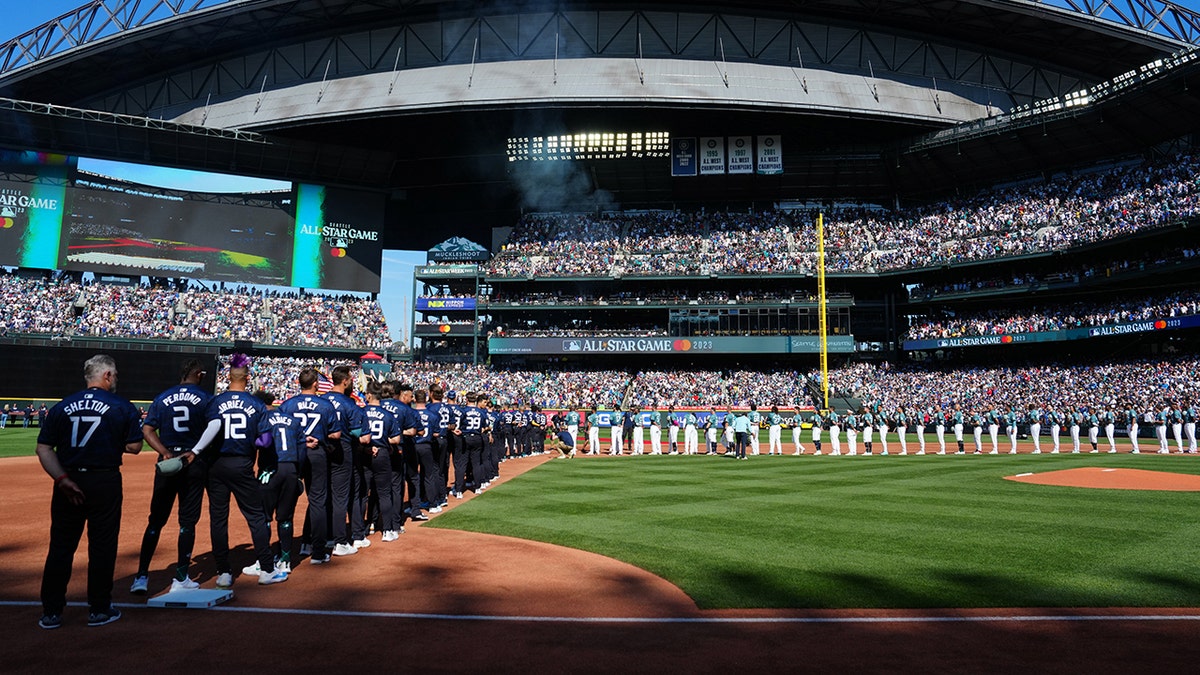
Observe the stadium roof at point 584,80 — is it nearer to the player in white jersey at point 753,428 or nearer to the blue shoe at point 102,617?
the player in white jersey at point 753,428

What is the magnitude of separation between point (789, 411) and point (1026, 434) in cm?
1242

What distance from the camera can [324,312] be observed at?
53125 millimetres

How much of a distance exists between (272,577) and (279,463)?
1.08 m

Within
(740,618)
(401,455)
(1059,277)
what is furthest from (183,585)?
(1059,277)

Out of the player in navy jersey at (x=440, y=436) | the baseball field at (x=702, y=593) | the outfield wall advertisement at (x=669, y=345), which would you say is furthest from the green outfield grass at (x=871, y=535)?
the outfield wall advertisement at (x=669, y=345)

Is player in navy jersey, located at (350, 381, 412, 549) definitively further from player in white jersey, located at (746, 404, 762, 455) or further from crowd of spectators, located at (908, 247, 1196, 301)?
crowd of spectators, located at (908, 247, 1196, 301)

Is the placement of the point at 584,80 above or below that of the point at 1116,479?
above

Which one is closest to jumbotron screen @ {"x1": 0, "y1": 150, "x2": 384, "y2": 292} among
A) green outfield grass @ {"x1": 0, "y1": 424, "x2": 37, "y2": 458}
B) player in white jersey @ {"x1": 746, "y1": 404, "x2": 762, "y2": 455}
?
green outfield grass @ {"x1": 0, "y1": 424, "x2": 37, "y2": 458}

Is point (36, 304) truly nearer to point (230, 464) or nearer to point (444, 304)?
point (444, 304)

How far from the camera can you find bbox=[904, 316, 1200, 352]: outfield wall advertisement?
119 ft

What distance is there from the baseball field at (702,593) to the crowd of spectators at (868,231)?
128 ft

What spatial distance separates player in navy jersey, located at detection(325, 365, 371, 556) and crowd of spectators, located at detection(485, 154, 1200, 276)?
45.8 meters

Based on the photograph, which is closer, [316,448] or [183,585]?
[183,585]

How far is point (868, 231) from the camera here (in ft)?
174
